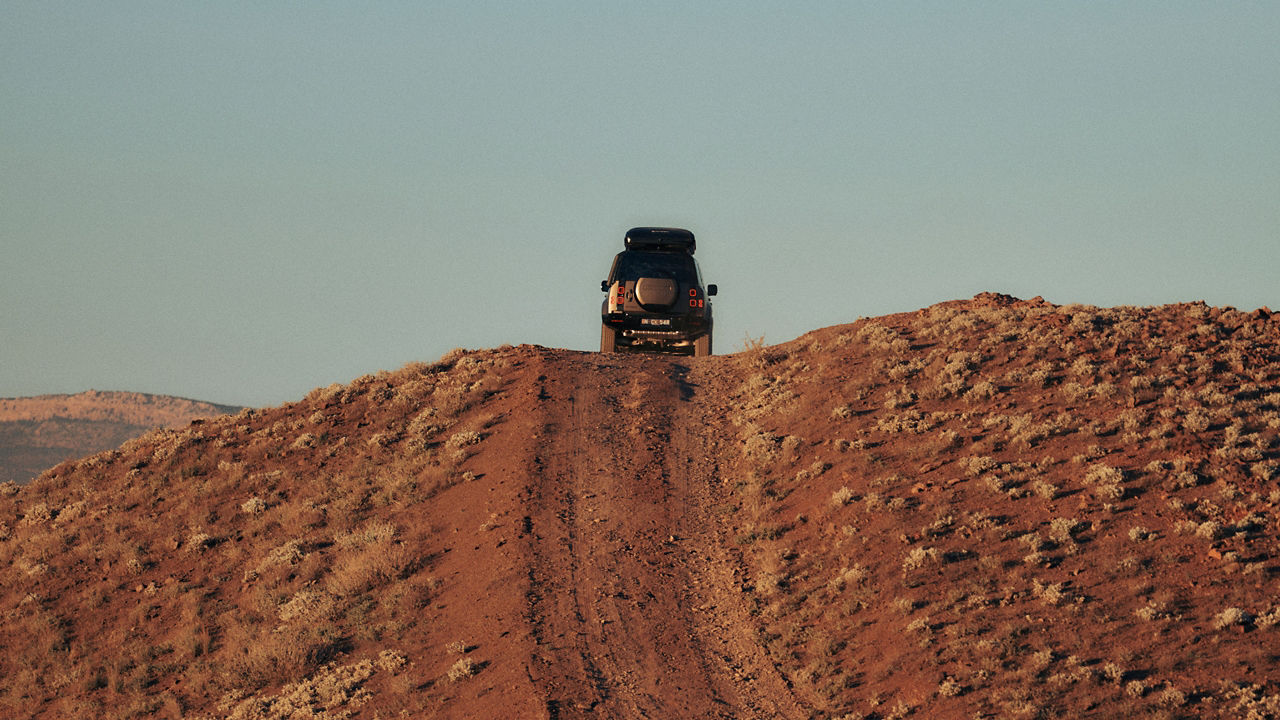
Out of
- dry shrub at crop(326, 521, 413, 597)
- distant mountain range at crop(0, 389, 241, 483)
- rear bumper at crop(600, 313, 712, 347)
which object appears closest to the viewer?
dry shrub at crop(326, 521, 413, 597)

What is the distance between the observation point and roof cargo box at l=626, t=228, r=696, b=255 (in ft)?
96.9

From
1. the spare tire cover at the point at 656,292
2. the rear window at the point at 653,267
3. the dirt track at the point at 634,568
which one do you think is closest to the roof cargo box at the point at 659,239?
the rear window at the point at 653,267

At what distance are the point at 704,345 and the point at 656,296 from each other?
7.47 feet

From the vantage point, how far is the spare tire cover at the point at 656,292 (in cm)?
2869

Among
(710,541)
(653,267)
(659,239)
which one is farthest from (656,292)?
(710,541)

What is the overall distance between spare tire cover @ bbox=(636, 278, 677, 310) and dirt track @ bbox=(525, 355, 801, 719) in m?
2.35

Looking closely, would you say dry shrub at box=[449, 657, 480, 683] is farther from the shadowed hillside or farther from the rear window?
the rear window

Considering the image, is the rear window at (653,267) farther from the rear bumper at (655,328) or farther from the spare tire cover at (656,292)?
the rear bumper at (655,328)

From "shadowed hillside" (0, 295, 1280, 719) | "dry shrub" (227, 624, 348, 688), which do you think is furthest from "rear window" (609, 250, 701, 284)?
"dry shrub" (227, 624, 348, 688)

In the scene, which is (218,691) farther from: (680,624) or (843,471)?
(843,471)

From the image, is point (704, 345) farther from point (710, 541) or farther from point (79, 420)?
point (79, 420)

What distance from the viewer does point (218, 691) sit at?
1747 centimetres

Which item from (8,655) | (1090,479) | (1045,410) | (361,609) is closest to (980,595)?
(1090,479)

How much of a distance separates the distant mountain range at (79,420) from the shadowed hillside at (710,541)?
317 feet
